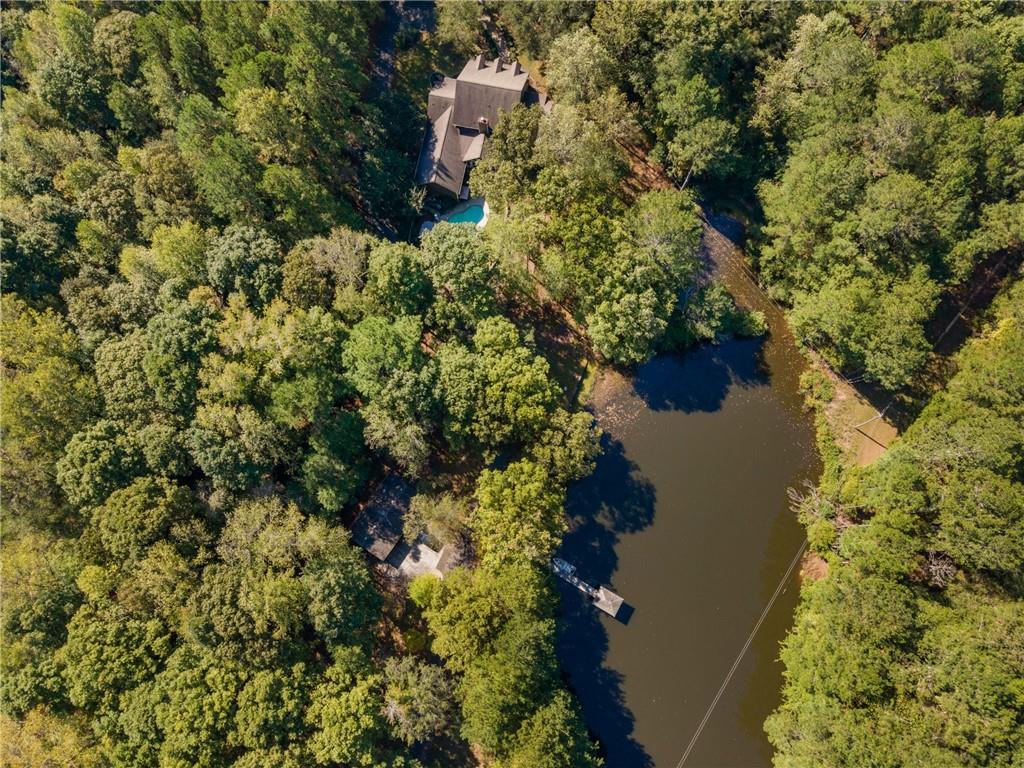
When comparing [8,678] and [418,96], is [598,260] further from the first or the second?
[8,678]

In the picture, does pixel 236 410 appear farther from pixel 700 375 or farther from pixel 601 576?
pixel 700 375

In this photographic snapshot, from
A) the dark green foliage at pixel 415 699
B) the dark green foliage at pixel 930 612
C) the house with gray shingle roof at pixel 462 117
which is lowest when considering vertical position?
the dark green foliage at pixel 415 699

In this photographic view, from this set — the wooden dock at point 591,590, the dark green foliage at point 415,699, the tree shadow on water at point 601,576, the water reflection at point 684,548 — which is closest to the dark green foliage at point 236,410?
the dark green foliage at point 415,699

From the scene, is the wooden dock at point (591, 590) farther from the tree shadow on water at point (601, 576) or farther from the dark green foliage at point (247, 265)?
the dark green foliage at point (247, 265)

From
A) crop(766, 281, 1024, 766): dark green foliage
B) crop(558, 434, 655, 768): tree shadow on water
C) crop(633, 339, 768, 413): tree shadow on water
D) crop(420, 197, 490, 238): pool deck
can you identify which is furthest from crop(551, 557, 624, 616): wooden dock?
crop(420, 197, 490, 238): pool deck

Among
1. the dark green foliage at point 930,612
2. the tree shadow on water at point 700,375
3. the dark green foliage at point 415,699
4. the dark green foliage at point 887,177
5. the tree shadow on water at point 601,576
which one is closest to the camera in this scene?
the dark green foliage at point 930,612

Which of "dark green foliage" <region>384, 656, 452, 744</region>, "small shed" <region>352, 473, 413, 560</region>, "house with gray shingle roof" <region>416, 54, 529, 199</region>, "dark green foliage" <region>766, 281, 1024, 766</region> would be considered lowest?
"dark green foliage" <region>384, 656, 452, 744</region>

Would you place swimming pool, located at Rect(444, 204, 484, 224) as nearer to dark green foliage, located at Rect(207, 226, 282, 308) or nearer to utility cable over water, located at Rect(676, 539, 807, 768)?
Answer: dark green foliage, located at Rect(207, 226, 282, 308)
